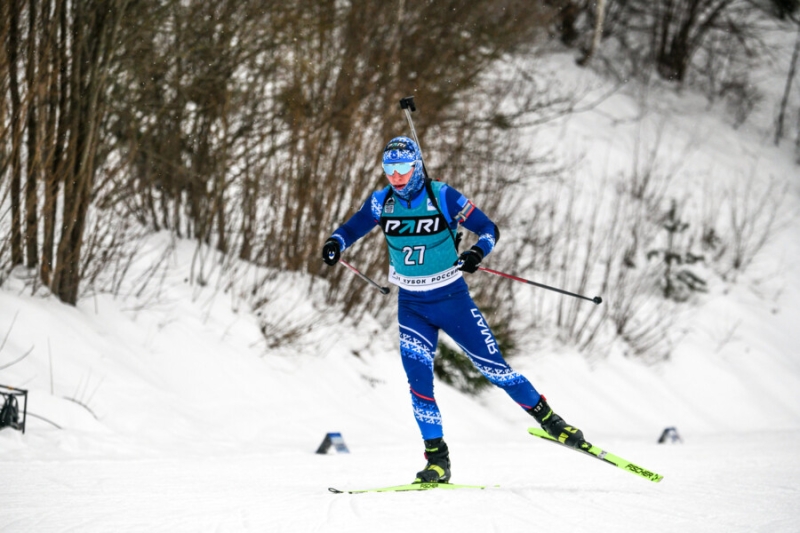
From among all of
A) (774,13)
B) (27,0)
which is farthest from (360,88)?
(774,13)

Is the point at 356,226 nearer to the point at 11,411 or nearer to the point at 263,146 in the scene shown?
the point at 11,411

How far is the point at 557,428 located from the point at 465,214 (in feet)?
4.89

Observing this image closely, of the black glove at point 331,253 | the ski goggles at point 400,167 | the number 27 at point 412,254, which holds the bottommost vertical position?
the black glove at point 331,253

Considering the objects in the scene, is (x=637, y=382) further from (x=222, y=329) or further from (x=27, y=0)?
(x=27, y=0)

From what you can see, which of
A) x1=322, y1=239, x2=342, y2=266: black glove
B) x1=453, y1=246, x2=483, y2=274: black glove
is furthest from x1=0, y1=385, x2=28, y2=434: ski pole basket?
x1=453, y1=246, x2=483, y2=274: black glove

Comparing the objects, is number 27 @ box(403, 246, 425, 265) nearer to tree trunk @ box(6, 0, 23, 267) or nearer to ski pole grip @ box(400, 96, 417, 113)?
ski pole grip @ box(400, 96, 417, 113)

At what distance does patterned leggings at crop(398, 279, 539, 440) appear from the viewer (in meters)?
5.11

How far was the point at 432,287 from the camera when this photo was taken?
5.11 m

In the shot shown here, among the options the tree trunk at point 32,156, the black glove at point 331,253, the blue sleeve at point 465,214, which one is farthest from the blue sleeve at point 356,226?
the tree trunk at point 32,156

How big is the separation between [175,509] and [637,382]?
10958mm

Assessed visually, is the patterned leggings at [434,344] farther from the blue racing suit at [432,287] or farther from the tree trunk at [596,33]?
the tree trunk at [596,33]

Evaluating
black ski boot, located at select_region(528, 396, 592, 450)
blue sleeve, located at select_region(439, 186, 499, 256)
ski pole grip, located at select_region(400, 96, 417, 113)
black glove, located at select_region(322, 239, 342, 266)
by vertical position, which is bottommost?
black ski boot, located at select_region(528, 396, 592, 450)

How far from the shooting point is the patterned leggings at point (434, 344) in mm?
5113

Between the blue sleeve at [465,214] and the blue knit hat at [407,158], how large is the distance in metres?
0.17
